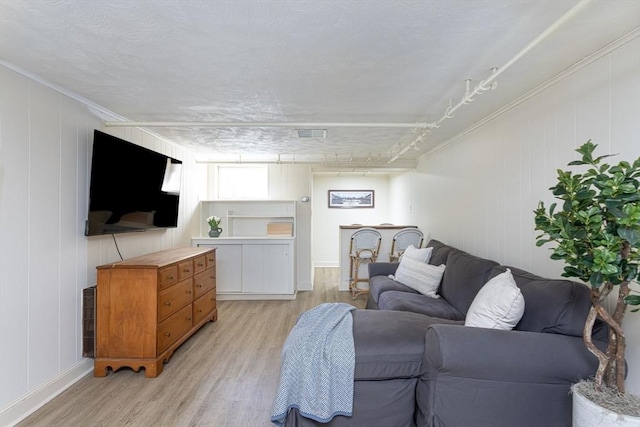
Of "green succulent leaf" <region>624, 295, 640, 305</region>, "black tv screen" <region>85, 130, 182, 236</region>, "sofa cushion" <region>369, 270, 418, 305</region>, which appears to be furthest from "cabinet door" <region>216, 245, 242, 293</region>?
"green succulent leaf" <region>624, 295, 640, 305</region>

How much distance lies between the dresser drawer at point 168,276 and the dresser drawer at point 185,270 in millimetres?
78

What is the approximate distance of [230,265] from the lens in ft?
16.3

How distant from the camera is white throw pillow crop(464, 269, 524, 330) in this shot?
185cm

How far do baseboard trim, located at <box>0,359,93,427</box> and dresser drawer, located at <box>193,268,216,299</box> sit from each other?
1.07 m

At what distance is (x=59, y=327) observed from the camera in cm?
244

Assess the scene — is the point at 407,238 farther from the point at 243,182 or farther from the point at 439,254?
the point at 243,182

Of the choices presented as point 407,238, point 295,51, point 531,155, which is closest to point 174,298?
point 295,51

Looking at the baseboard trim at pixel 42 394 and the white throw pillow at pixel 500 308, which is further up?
the white throw pillow at pixel 500 308

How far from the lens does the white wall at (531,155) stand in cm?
171

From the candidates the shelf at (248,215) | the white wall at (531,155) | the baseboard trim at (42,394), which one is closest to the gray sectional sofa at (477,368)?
the white wall at (531,155)

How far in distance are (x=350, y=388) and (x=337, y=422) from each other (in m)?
0.22

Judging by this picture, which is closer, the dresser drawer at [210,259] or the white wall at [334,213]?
the dresser drawer at [210,259]

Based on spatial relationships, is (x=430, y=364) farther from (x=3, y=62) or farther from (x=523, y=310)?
(x=3, y=62)

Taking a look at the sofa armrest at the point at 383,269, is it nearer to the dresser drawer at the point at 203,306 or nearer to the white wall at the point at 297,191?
the white wall at the point at 297,191
